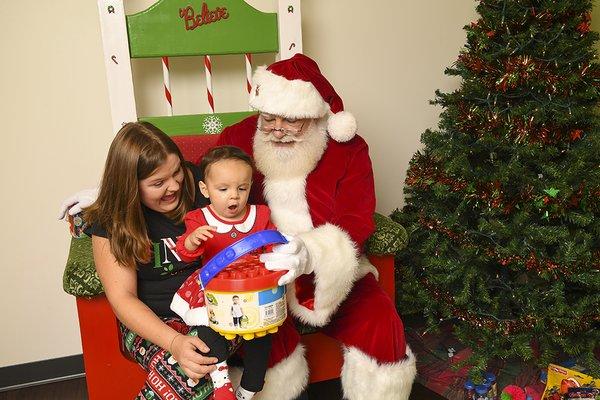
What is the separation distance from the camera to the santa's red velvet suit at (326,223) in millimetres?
1667

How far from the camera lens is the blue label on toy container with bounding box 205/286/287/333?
124 centimetres

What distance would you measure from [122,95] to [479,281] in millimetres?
1538

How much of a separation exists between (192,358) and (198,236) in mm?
307

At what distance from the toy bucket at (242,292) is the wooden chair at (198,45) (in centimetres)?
67

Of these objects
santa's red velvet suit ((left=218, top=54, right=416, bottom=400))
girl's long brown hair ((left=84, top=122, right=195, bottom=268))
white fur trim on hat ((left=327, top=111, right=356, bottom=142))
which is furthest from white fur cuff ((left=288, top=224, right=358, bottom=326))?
girl's long brown hair ((left=84, top=122, right=195, bottom=268))

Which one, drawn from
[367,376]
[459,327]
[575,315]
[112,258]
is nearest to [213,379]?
[112,258]

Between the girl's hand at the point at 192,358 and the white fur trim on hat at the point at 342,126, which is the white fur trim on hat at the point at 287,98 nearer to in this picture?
the white fur trim on hat at the point at 342,126

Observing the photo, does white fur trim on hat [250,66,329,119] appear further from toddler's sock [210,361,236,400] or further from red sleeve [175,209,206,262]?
toddler's sock [210,361,236,400]

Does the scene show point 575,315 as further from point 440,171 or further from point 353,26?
point 353,26

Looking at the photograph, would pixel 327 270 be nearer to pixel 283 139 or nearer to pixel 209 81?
pixel 283 139

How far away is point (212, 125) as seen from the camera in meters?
2.17

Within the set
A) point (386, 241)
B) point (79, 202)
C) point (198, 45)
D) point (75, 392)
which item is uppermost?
point (198, 45)

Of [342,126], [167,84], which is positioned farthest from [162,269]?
[167,84]

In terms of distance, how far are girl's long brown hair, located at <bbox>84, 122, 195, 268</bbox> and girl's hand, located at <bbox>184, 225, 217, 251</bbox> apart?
0.52ft
